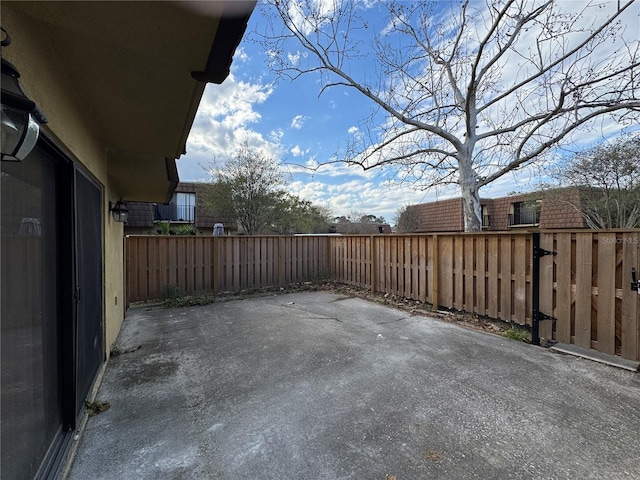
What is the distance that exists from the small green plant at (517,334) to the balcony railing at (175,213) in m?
16.1

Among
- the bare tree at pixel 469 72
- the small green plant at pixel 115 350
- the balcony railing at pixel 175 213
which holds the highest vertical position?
the bare tree at pixel 469 72

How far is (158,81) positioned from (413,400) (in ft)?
10.1

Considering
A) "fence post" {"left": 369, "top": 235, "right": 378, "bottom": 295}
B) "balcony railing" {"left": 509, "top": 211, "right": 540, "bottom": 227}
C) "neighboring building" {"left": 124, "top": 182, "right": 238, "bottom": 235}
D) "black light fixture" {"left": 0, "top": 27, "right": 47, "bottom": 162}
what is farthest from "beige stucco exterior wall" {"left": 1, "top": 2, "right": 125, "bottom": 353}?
"balcony railing" {"left": 509, "top": 211, "right": 540, "bottom": 227}

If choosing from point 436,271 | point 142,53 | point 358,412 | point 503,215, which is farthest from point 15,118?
point 503,215

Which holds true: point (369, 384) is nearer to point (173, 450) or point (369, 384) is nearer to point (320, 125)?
point (173, 450)

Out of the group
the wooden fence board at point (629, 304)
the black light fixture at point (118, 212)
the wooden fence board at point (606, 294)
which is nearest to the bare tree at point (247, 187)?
the black light fixture at point (118, 212)

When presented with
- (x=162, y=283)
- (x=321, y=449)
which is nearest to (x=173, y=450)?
(x=321, y=449)

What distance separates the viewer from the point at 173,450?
74.2 inches

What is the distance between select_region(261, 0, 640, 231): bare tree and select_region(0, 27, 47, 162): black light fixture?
6.88m

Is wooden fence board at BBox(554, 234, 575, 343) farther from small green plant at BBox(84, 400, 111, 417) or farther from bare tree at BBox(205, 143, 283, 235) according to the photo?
bare tree at BBox(205, 143, 283, 235)

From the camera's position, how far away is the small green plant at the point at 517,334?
3949 mm

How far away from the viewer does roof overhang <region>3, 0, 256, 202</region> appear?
1.24 meters

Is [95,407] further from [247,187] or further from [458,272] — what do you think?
[247,187]

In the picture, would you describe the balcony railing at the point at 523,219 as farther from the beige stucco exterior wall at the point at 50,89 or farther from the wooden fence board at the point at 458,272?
the beige stucco exterior wall at the point at 50,89
